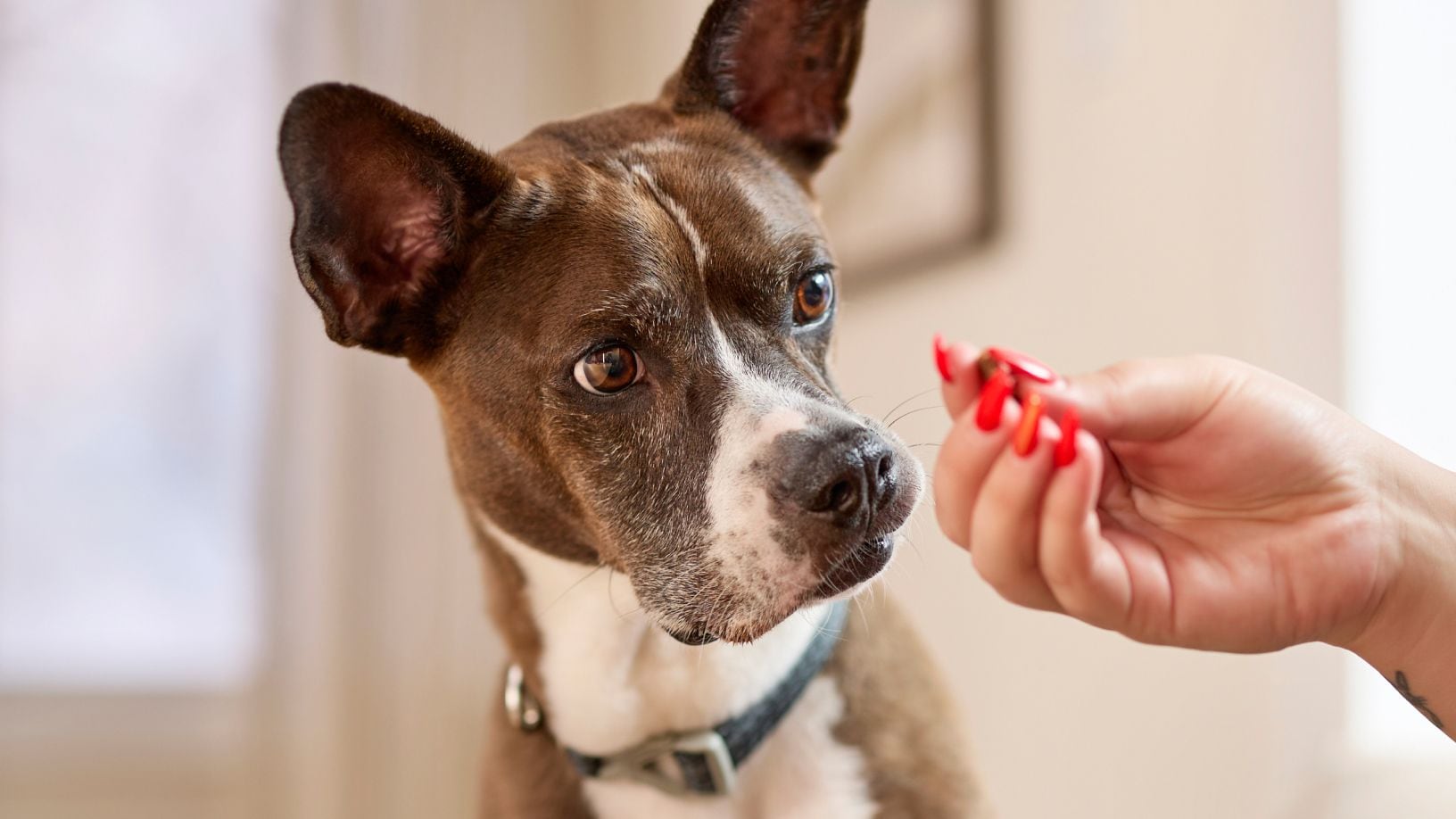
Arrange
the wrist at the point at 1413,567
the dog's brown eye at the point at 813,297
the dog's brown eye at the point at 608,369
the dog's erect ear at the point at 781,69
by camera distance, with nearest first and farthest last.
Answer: the wrist at the point at 1413,567
the dog's brown eye at the point at 608,369
the dog's brown eye at the point at 813,297
the dog's erect ear at the point at 781,69

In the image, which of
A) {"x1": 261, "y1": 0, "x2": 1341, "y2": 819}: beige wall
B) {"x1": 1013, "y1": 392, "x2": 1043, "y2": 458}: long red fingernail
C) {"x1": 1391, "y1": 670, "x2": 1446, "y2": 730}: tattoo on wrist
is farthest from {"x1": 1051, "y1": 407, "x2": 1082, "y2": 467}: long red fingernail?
{"x1": 261, "y1": 0, "x2": 1341, "y2": 819}: beige wall

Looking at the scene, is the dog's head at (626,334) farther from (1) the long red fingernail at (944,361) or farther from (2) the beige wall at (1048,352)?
(2) the beige wall at (1048,352)

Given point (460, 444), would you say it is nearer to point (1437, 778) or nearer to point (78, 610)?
point (1437, 778)

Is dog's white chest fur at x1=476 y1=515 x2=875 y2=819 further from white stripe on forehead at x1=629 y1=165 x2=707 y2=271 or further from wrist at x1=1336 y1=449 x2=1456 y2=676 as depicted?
wrist at x1=1336 y1=449 x2=1456 y2=676

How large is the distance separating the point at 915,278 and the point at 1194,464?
5.15 ft

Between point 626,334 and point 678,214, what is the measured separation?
17 cm

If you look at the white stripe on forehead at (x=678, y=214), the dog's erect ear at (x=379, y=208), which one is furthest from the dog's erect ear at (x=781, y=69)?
the dog's erect ear at (x=379, y=208)

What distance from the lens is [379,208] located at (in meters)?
1.34

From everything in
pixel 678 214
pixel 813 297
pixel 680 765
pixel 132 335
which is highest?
pixel 678 214

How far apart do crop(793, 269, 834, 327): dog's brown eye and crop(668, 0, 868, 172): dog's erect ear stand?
0.29 meters

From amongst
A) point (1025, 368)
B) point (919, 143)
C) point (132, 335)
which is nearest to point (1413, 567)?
point (1025, 368)

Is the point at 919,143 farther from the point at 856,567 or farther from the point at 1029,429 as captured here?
the point at 1029,429

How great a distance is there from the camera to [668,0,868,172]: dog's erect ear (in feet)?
4.91

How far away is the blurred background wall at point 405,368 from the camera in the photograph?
177cm
